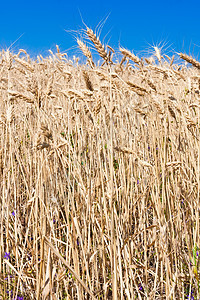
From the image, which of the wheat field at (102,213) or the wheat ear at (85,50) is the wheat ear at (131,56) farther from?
the wheat ear at (85,50)

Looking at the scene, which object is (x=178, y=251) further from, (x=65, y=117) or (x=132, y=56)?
(x=65, y=117)

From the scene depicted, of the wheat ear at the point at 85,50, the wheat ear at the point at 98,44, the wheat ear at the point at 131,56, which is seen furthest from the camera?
the wheat ear at the point at 131,56

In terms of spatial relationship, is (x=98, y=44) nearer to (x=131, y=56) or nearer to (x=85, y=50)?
(x=85, y=50)

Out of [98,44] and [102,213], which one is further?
[102,213]

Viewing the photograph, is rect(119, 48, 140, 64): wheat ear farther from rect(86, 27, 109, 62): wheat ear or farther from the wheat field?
rect(86, 27, 109, 62): wheat ear

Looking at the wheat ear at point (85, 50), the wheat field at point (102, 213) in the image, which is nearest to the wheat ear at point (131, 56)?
the wheat field at point (102, 213)

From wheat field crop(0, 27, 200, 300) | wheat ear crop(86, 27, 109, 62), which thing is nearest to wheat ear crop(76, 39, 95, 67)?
wheat field crop(0, 27, 200, 300)

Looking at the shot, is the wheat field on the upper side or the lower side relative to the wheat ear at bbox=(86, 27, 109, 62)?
lower

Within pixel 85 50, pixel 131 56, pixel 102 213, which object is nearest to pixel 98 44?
pixel 85 50

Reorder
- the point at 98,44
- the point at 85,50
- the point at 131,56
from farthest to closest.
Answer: the point at 131,56 → the point at 85,50 → the point at 98,44

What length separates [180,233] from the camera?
1432 millimetres

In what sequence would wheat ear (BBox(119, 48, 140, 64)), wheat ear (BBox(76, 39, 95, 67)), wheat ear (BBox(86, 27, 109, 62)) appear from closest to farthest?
wheat ear (BBox(86, 27, 109, 62)), wheat ear (BBox(76, 39, 95, 67)), wheat ear (BBox(119, 48, 140, 64))

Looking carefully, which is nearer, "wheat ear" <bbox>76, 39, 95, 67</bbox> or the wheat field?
the wheat field

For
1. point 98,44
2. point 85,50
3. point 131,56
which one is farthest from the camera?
point 131,56
